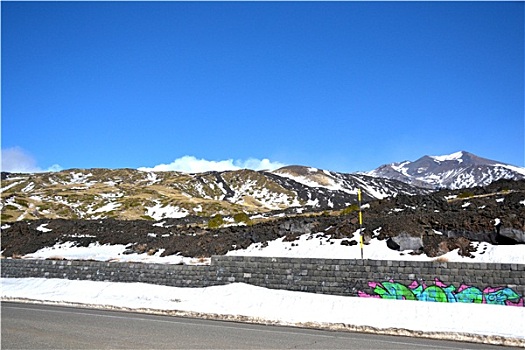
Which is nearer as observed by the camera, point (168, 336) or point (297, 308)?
point (168, 336)

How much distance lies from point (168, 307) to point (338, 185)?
175 m

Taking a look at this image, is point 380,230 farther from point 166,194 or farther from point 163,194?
point 166,194

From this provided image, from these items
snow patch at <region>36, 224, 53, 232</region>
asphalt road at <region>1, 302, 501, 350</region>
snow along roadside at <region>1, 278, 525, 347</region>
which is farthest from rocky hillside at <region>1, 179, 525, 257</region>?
asphalt road at <region>1, 302, 501, 350</region>

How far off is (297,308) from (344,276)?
2001 millimetres

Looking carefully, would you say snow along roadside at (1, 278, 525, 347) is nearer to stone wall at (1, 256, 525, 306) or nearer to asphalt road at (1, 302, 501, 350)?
stone wall at (1, 256, 525, 306)

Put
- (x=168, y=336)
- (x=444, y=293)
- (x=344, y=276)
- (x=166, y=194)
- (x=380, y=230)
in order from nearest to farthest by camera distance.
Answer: (x=168, y=336) → (x=444, y=293) → (x=344, y=276) → (x=380, y=230) → (x=166, y=194)

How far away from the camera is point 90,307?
16.9m

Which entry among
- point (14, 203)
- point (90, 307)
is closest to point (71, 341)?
point (90, 307)

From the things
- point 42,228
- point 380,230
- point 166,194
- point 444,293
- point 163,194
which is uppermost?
point 166,194

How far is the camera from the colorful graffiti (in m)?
13.0

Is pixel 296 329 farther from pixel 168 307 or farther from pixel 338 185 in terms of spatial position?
pixel 338 185

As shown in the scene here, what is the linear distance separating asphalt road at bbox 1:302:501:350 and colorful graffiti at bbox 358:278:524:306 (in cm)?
346

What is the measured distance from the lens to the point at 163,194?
10662cm

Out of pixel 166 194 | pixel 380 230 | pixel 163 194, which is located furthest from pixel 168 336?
pixel 166 194
